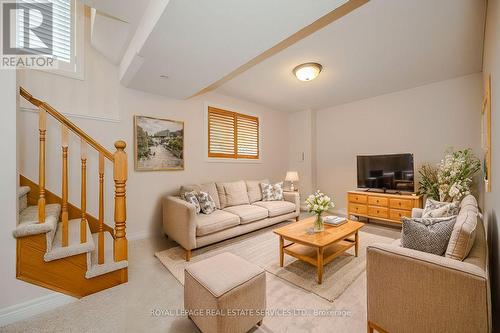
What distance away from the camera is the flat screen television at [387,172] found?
Result: 369 centimetres

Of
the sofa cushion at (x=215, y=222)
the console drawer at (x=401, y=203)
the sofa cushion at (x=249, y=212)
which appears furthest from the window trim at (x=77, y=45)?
the console drawer at (x=401, y=203)

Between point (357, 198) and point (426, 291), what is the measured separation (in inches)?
126

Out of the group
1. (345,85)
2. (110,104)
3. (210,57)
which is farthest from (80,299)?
(345,85)

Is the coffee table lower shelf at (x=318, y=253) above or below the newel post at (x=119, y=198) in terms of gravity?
below

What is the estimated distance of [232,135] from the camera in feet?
14.6

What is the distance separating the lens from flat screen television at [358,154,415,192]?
369 cm

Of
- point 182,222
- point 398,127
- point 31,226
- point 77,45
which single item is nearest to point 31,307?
point 31,226

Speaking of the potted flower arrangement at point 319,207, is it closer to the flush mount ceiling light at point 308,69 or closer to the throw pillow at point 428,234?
the throw pillow at point 428,234

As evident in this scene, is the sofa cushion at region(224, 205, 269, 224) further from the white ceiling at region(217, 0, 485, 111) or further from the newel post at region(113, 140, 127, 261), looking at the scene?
the white ceiling at region(217, 0, 485, 111)

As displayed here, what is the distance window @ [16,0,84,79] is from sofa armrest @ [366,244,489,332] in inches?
154

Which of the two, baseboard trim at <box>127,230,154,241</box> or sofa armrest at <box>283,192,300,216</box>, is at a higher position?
sofa armrest at <box>283,192,300,216</box>

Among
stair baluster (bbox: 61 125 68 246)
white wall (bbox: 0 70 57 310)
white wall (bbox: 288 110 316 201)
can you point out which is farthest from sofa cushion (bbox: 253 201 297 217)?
white wall (bbox: 0 70 57 310)

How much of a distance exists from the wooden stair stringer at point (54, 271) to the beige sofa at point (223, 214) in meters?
0.89

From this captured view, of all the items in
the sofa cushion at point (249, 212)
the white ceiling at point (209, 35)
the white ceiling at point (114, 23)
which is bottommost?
the sofa cushion at point (249, 212)
